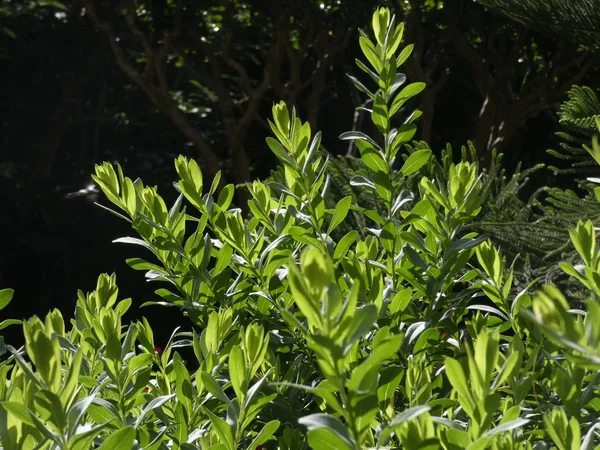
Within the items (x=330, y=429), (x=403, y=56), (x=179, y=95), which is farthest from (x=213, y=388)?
(x=179, y=95)

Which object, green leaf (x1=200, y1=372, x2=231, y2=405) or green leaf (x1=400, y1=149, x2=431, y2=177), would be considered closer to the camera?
green leaf (x1=200, y1=372, x2=231, y2=405)

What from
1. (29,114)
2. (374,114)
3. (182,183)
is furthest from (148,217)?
(29,114)

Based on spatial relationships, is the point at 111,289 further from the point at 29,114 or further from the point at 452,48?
the point at 29,114

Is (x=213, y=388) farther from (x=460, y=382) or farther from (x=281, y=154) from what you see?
(x=281, y=154)

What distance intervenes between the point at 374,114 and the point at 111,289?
0.48 meters

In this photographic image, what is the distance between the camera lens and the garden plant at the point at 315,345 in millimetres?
717

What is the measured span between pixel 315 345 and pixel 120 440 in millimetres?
248

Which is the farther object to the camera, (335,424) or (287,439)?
A: (287,439)

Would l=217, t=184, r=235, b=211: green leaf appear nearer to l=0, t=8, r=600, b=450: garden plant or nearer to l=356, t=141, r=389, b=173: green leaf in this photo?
l=0, t=8, r=600, b=450: garden plant

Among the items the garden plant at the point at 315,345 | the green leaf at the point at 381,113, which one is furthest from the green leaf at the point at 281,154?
the green leaf at the point at 381,113

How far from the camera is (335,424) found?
0.68 metres

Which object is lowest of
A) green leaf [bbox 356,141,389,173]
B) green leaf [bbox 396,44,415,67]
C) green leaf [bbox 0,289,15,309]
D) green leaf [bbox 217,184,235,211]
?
green leaf [bbox 0,289,15,309]

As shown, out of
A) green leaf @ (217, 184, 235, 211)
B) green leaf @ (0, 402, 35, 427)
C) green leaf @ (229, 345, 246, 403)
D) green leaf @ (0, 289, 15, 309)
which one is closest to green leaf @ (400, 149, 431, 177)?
green leaf @ (217, 184, 235, 211)

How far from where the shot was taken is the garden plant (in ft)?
2.35
